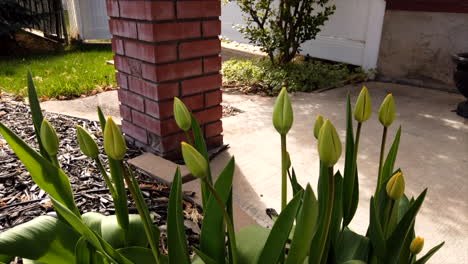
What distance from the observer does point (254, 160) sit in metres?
2.79

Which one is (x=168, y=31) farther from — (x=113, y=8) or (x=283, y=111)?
(x=283, y=111)

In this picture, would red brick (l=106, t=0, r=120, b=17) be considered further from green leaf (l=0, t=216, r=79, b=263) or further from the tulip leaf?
the tulip leaf

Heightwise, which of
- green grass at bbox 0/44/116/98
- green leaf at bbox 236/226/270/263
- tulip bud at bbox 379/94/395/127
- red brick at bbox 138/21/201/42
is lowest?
green grass at bbox 0/44/116/98

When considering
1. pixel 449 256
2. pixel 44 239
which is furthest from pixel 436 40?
pixel 44 239

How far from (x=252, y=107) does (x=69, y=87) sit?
2.09 metres

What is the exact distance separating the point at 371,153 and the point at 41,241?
2.57 meters

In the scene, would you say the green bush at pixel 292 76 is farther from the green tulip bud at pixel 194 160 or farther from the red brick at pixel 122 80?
the green tulip bud at pixel 194 160

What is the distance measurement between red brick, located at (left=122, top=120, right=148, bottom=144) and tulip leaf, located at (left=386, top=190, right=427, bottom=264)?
203 cm

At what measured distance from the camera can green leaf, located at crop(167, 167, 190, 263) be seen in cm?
86

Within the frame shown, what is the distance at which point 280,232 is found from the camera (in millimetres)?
883

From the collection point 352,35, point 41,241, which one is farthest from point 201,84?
point 352,35

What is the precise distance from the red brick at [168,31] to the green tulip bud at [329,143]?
5.95 ft

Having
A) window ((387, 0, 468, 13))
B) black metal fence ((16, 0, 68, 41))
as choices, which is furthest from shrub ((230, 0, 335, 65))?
black metal fence ((16, 0, 68, 41))

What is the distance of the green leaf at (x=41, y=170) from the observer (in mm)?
854
